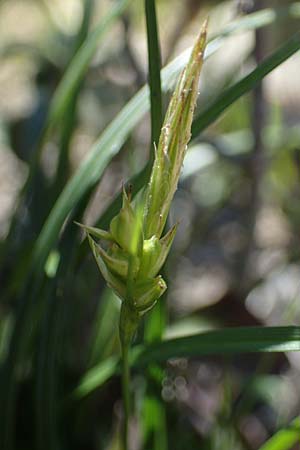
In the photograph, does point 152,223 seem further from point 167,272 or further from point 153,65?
point 167,272

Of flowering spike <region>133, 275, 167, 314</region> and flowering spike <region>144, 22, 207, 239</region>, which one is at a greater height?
flowering spike <region>144, 22, 207, 239</region>

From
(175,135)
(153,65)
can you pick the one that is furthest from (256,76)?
(175,135)

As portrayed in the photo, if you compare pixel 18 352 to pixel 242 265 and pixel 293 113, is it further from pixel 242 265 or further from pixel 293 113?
pixel 293 113

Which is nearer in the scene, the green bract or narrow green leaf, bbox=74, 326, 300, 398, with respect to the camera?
the green bract

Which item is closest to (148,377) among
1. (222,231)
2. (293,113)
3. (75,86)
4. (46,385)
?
(46,385)

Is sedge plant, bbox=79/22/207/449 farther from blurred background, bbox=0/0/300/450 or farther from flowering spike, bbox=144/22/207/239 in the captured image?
blurred background, bbox=0/0/300/450

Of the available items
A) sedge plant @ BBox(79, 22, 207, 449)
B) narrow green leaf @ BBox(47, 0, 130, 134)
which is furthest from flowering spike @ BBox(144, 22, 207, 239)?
narrow green leaf @ BBox(47, 0, 130, 134)

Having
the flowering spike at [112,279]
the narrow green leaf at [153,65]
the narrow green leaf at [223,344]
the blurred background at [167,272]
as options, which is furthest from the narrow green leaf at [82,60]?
the flowering spike at [112,279]

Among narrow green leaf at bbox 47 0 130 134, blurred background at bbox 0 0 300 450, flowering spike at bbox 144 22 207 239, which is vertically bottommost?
blurred background at bbox 0 0 300 450
